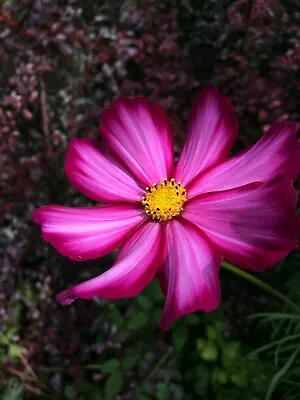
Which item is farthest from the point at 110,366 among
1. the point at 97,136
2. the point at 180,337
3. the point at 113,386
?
the point at 97,136

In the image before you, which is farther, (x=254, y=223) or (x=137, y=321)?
(x=137, y=321)

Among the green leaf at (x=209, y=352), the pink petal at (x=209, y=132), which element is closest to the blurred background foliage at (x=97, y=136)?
the green leaf at (x=209, y=352)

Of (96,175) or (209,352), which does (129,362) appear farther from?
(96,175)

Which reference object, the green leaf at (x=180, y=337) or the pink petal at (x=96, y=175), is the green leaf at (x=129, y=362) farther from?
the pink petal at (x=96, y=175)

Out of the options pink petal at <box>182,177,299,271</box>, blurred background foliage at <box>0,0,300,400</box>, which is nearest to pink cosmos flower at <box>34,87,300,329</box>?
pink petal at <box>182,177,299,271</box>

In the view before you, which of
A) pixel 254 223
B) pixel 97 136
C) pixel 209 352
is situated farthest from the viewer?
pixel 97 136

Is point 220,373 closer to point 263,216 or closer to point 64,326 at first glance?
point 64,326

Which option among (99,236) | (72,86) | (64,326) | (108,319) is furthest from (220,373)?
(72,86)
